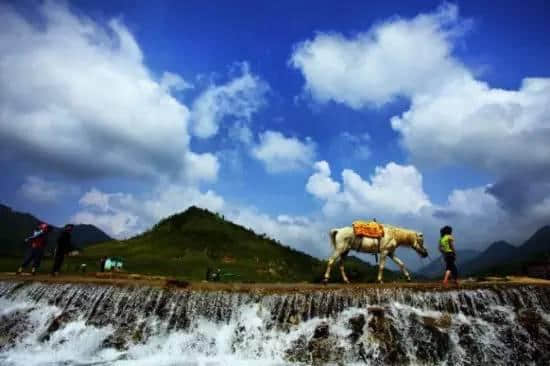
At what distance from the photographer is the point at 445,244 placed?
20953 millimetres

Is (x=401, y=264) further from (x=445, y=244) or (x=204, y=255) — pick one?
(x=204, y=255)

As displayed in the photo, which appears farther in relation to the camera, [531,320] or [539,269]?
[539,269]

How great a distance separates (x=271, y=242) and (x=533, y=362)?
47385mm

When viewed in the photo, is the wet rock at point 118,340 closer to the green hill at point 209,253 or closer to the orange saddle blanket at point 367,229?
the orange saddle blanket at point 367,229

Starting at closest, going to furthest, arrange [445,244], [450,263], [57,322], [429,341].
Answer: [429,341], [57,322], [450,263], [445,244]

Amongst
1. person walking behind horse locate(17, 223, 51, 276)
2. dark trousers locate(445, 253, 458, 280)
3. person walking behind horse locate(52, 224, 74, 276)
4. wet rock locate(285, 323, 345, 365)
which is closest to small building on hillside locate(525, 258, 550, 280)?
dark trousers locate(445, 253, 458, 280)

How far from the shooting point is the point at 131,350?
18672 mm

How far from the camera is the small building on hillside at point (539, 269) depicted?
1302 inches

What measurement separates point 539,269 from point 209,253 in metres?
34.5

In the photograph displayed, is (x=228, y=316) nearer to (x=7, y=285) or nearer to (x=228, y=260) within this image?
(x=7, y=285)

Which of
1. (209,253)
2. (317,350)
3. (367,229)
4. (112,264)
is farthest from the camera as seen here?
Answer: (209,253)

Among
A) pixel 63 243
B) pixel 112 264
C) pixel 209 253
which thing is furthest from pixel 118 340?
pixel 209 253

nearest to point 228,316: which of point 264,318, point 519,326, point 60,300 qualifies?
point 264,318

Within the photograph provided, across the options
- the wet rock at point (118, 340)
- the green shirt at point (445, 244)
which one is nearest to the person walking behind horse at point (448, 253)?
the green shirt at point (445, 244)
